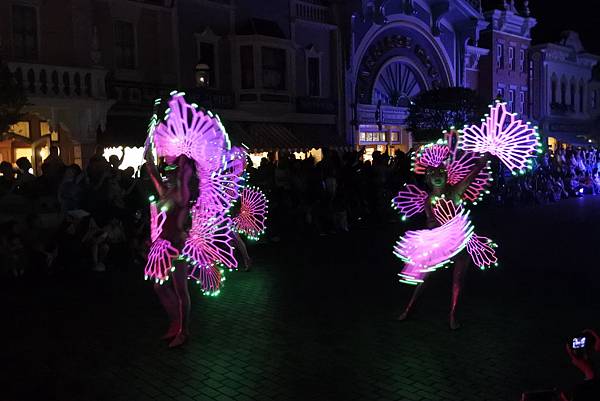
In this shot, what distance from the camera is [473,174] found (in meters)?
7.09

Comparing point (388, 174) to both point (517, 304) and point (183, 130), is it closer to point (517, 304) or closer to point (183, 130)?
point (517, 304)

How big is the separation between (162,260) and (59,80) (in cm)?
1175

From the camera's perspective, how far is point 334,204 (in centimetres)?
1565

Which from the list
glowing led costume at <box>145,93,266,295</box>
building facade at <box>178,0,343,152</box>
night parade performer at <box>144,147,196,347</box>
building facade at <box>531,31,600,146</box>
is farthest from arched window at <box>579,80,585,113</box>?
night parade performer at <box>144,147,196,347</box>

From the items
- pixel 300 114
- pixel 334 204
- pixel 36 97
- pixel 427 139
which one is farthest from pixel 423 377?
pixel 427 139

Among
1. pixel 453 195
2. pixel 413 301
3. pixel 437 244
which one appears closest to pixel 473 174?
pixel 453 195

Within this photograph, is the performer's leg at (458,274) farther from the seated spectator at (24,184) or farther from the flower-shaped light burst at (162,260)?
the seated spectator at (24,184)

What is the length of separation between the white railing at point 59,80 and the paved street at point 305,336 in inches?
295

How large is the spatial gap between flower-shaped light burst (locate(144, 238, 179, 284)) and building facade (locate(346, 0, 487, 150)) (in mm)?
21328

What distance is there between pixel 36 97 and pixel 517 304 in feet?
41.8

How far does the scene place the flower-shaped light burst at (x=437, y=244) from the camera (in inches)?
278

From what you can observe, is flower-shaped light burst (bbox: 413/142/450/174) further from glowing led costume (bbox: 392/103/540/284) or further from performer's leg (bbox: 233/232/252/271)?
performer's leg (bbox: 233/232/252/271)

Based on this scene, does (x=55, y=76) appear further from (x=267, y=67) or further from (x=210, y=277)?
(x=210, y=277)

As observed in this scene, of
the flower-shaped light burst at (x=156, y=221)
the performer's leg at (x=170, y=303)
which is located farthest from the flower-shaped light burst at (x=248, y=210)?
the flower-shaped light burst at (x=156, y=221)
